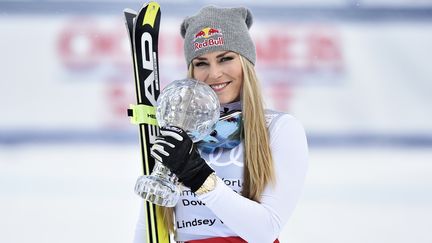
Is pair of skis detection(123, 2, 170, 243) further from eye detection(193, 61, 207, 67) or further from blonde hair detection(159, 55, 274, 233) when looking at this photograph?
blonde hair detection(159, 55, 274, 233)

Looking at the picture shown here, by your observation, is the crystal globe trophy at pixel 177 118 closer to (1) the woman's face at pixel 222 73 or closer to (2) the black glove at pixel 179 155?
(2) the black glove at pixel 179 155

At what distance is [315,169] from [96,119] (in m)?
1.41

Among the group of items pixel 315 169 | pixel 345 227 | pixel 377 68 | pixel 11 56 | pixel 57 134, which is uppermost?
pixel 11 56

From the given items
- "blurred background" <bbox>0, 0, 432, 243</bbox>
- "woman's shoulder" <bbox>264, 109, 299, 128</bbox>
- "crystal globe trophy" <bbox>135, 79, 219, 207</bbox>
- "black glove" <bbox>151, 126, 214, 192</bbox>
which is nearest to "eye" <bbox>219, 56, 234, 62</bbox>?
"woman's shoulder" <bbox>264, 109, 299, 128</bbox>

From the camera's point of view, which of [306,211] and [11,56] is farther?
[11,56]

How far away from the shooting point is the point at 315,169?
10.9ft

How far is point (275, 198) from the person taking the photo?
5.21ft

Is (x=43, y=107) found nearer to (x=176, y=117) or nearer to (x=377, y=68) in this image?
(x=377, y=68)

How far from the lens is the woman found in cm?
152

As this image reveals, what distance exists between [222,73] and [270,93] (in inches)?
81.6

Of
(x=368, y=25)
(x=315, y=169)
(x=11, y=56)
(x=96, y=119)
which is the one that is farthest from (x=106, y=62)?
(x=368, y=25)

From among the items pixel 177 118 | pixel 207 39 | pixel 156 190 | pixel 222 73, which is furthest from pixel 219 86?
pixel 156 190

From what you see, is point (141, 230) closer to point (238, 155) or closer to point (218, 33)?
point (238, 155)

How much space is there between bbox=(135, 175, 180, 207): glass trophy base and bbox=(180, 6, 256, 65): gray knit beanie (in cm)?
51
